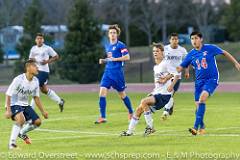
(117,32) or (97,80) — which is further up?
(117,32)

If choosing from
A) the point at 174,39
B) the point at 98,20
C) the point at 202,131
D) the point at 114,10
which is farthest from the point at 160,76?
the point at 114,10

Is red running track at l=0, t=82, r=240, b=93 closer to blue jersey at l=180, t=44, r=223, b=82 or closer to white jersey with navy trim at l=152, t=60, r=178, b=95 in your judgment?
blue jersey at l=180, t=44, r=223, b=82

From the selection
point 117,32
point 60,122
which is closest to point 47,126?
point 60,122

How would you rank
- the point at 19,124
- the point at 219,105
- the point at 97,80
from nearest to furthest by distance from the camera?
the point at 19,124 < the point at 219,105 < the point at 97,80

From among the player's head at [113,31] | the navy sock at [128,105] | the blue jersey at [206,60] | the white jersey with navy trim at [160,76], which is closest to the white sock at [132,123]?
the white jersey with navy trim at [160,76]

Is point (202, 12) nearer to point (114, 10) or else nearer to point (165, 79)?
point (114, 10)

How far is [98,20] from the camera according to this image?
45156mm

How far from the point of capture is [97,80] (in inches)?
1676

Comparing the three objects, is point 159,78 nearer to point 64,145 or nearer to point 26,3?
point 64,145

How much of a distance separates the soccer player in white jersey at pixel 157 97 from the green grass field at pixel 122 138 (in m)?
0.24

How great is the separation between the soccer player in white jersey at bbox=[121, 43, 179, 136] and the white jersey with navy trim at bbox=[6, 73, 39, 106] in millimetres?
2156

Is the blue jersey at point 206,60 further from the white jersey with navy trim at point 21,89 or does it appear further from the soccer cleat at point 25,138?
the soccer cleat at point 25,138

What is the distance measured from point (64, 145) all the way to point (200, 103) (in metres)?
3.13

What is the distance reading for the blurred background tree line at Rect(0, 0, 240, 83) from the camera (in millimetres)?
43906
